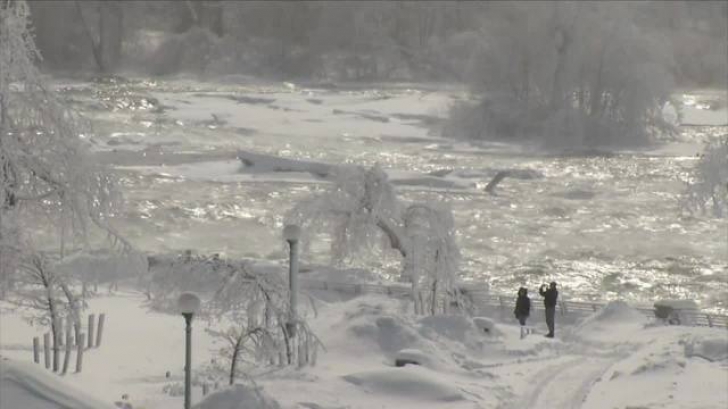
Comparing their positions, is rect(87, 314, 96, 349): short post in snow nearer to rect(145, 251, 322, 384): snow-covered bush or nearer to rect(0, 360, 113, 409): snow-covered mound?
rect(145, 251, 322, 384): snow-covered bush

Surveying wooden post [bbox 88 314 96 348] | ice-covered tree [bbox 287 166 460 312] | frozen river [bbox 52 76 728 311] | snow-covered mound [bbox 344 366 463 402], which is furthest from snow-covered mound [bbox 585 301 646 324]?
wooden post [bbox 88 314 96 348]

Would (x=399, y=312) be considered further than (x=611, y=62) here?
No

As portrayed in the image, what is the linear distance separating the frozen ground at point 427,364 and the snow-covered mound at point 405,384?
13 millimetres

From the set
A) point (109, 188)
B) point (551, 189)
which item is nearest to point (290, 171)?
point (551, 189)

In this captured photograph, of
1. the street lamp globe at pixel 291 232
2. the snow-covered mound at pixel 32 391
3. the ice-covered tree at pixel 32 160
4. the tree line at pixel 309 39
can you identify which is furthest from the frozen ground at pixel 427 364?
the tree line at pixel 309 39

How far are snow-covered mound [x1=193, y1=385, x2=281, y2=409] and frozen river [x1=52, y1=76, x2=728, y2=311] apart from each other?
7395mm

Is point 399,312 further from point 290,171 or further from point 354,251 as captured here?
point 290,171

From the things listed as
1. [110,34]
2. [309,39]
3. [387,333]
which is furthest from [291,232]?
[110,34]

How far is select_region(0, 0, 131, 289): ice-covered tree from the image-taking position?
15219mm

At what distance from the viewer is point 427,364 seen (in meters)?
16.2

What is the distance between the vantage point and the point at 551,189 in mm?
38781

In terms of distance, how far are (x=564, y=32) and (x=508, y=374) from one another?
3907cm

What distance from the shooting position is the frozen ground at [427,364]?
580 inches

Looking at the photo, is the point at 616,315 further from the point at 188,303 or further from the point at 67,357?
the point at 188,303
